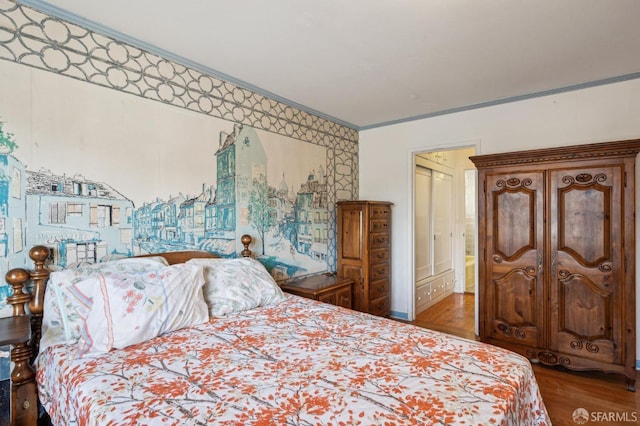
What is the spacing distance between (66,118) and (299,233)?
2.17 metres

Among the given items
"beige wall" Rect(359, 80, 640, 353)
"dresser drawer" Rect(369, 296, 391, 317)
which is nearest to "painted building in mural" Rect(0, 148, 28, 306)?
"dresser drawer" Rect(369, 296, 391, 317)

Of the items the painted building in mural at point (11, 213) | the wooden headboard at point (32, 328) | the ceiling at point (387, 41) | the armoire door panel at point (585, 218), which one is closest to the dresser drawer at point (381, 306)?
the armoire door panel at point (585, 218)

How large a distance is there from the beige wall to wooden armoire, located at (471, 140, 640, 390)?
23.2 inches

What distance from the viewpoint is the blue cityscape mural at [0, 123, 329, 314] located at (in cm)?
178

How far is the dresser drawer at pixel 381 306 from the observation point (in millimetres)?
3724

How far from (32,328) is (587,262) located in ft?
12.4

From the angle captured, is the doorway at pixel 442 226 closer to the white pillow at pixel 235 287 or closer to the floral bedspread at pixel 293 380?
the white pillow at pixel 235 287

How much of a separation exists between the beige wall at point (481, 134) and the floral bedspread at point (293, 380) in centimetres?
243

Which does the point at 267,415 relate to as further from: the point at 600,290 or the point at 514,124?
the point at 514,124

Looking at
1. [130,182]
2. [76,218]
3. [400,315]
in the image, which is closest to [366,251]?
[400,315]

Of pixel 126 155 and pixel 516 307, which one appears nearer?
pixel 126 155

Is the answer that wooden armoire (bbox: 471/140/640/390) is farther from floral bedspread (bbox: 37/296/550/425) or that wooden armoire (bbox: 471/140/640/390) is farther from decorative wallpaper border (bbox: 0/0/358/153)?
decorative wallpaper border (bbox: 0/0/358/153)

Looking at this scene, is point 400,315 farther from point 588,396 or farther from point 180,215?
point 180,215

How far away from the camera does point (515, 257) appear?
9.46 feet
